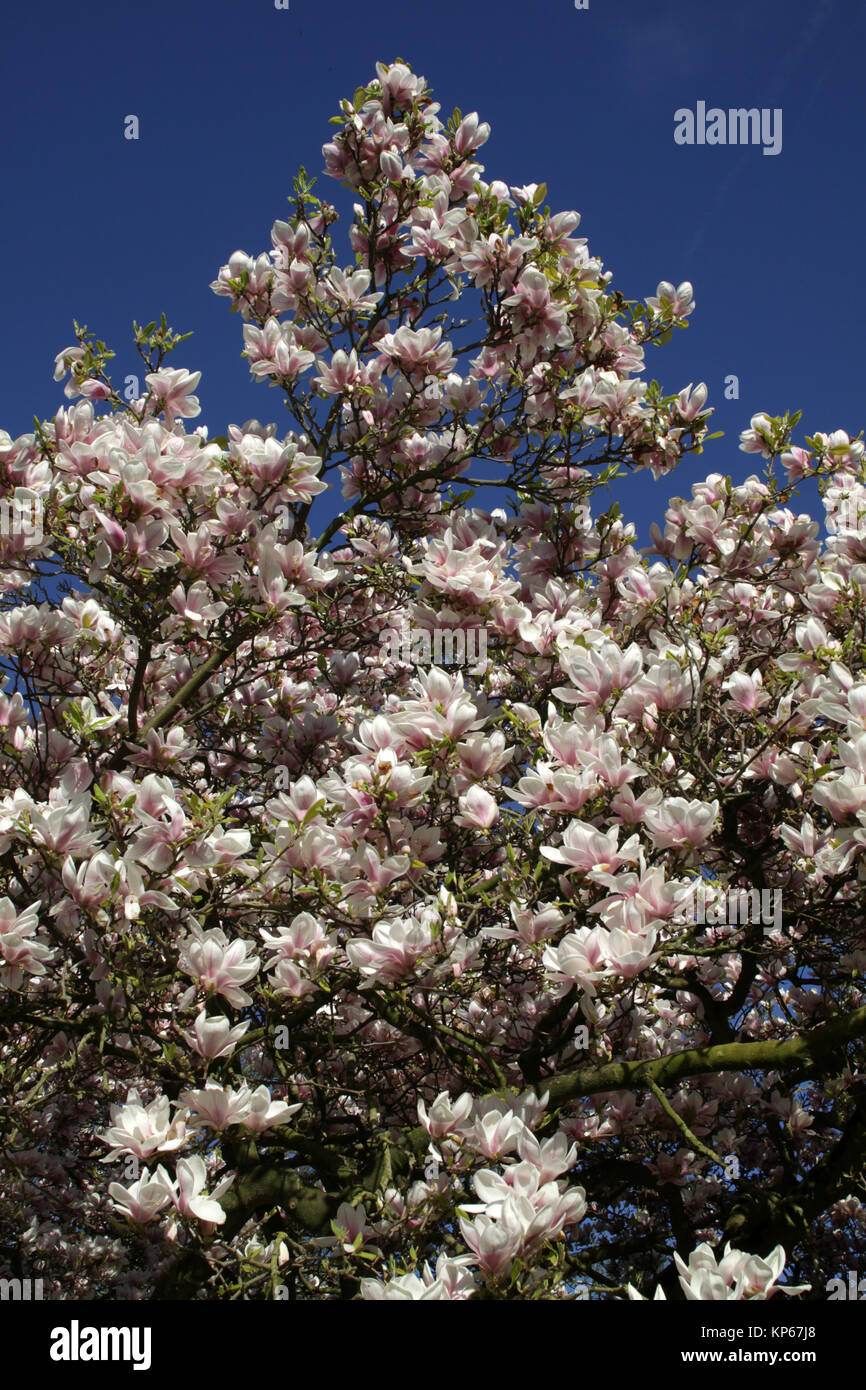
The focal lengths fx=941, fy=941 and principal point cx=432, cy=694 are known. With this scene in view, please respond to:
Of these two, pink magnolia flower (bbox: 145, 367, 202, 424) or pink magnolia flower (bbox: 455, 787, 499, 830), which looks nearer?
pink magnolia flower (bbox: 455, 787, 499, 830)

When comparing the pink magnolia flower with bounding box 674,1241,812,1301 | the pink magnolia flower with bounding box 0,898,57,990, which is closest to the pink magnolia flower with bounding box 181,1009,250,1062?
the pink magnolia flower with bounding box 0,898,57,990

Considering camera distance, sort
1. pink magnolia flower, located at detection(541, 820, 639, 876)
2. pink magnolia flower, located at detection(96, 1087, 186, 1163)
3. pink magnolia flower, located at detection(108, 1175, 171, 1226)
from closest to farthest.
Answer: pink magnolia flower, located at detection(108, 1175, 171, 1226) → pink magnolia flower, located at detection(96, 1087, 186, 1163) → pink magnolia flower, located at detection(541, 820, 639, 876)

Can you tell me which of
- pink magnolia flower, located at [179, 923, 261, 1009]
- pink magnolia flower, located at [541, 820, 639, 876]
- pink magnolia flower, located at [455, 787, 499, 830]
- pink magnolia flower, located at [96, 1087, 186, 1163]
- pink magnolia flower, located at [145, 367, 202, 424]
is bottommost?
pink magnolia flower, located at [96, 1087, 186, 1163]

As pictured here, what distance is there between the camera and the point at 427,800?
3.34 m

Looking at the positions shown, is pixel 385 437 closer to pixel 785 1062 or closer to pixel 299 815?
pixel 299 815

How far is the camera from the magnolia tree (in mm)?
2695

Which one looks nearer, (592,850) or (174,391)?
(592,850)

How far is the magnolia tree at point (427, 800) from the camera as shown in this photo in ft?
8.84

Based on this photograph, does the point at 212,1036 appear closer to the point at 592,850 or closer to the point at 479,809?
the point at 479,809

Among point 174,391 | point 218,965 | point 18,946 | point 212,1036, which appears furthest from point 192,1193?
point 174,391

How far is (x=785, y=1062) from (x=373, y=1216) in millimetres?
1363

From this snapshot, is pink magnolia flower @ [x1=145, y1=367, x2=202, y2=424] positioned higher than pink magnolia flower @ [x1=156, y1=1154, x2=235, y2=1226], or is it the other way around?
pink magnolia flower @ [x1=145, y1=367, x2=202, y2=424]

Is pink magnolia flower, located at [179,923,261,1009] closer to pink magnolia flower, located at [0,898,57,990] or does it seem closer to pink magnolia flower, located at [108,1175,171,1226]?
pink magnolia flower, located at [0,898,57,990]

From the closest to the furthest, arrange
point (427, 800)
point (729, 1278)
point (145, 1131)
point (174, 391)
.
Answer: point (729, 1278), point (145, 1131), point (427, 800), point (174, 391)
